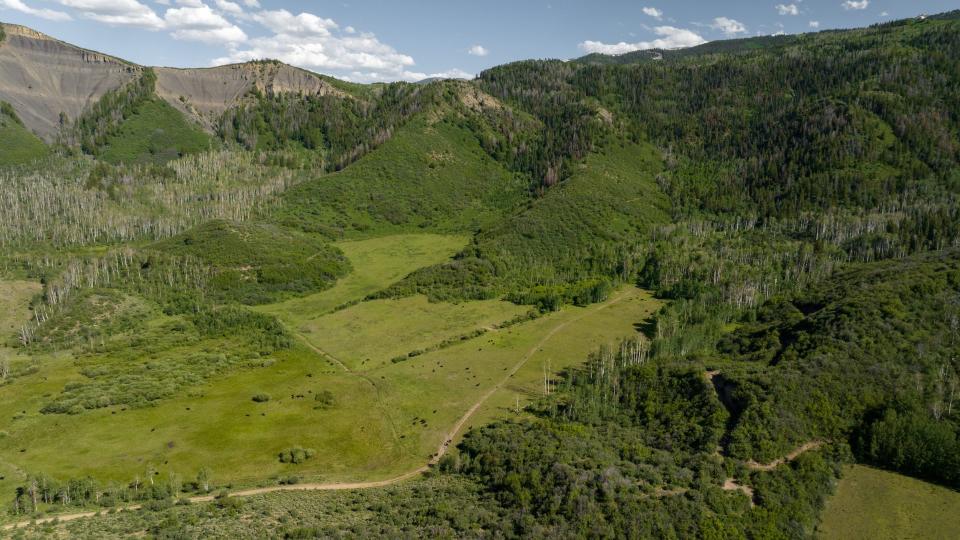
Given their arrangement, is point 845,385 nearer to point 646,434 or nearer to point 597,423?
point 646,434

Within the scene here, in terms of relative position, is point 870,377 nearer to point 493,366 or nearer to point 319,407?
point 493,366

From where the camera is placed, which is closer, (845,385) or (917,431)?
(917,431)

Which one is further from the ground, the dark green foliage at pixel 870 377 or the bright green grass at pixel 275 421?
the dark green foliage at pixel 870 377

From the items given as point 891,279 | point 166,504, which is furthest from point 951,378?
point 166,504

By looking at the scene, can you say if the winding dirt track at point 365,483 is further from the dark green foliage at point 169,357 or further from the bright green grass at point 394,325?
the dark green foliage at point 169,357

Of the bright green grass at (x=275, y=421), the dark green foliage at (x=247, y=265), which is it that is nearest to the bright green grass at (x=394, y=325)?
the bright green grass at (x=275, y=421)

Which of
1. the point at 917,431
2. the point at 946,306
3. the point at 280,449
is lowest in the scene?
the point at 280,449

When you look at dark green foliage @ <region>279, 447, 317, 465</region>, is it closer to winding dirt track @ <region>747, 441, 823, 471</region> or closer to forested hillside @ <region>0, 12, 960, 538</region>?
forested hillside @ <region>0, 12, 960, 538</region>
